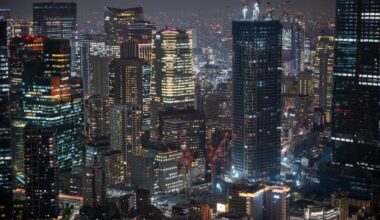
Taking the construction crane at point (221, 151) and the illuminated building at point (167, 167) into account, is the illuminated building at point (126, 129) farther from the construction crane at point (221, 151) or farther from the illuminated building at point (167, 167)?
the construction crane at point (221, 151)

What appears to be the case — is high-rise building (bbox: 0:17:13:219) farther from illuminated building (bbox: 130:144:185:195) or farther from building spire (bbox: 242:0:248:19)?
building spire (bbox: 242:0:248:19)

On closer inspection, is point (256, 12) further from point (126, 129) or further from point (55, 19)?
point (55, 19)

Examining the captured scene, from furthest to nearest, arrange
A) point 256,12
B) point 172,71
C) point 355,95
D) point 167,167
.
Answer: point 172,71, point 256,12, point 167,167, point 355,95

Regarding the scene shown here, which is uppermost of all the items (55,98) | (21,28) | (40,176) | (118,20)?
(118,20)

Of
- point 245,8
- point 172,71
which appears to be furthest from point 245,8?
point 172,71

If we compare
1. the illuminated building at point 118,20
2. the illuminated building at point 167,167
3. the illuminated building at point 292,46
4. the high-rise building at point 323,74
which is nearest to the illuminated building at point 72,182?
the illuminated building at point 167,167

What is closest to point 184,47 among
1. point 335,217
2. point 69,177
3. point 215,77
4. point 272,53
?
point 215,77
